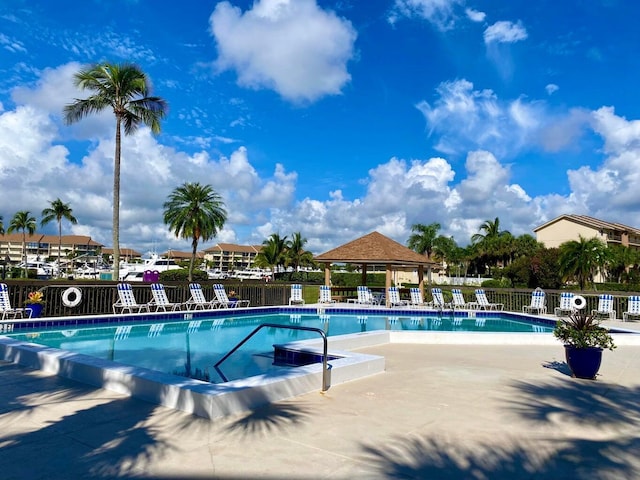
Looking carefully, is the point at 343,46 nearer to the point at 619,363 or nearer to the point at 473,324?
the point at 473,324

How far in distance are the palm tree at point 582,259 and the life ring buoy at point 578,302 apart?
14872mm

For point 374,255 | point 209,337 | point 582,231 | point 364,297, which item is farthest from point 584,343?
point 582,231

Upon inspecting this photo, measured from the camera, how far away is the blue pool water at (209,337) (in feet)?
27.5

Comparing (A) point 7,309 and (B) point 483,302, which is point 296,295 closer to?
(B) point 483,302

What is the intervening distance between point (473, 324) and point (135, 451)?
15063 millimetres

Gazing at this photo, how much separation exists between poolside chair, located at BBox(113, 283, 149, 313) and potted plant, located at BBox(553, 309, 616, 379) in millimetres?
12362

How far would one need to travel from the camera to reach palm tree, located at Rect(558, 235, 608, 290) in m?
30.5

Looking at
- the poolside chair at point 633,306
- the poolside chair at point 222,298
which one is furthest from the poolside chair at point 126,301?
the poolside chair at point 633,306

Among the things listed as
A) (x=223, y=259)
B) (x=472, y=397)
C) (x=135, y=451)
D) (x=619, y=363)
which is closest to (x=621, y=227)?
(x=619, y=363)

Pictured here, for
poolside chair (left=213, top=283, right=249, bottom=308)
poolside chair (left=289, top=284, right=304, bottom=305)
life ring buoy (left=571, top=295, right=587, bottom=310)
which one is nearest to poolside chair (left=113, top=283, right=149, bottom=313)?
poolside chair (left=213, top=283, right=249, bottom=308)

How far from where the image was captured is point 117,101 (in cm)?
2191

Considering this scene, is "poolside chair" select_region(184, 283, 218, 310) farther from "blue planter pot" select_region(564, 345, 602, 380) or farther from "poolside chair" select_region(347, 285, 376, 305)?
"blue planter pot" select_region(564, 345, 602, 380)

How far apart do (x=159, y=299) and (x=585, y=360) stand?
12.8 m

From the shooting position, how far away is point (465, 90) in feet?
67.3
